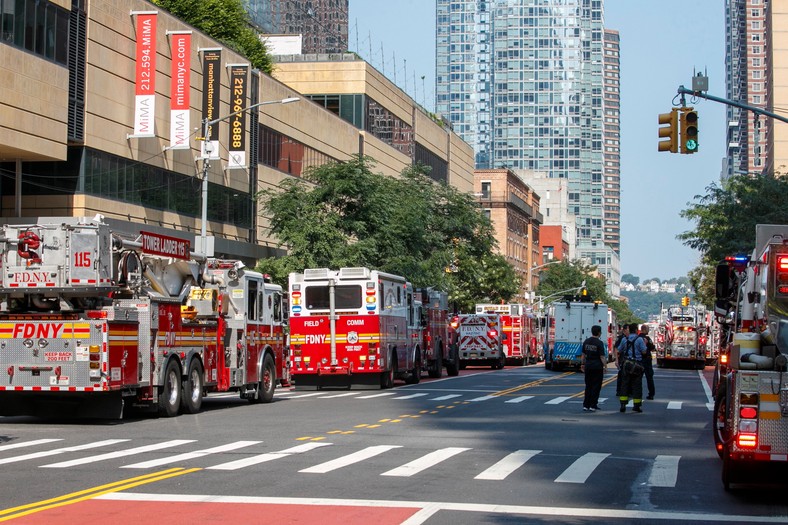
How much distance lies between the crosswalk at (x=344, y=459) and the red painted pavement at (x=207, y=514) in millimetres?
2666

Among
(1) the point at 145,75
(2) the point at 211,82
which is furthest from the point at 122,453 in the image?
(2) the point at 211,82

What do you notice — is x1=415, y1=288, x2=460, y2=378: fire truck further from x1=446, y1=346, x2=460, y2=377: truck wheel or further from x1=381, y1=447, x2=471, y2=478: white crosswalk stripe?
x1=381, y1=447, x2=471, y2=478: white crosswalk stripe

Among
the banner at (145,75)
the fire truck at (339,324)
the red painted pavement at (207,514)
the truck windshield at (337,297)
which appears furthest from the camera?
the banner at (145,75)

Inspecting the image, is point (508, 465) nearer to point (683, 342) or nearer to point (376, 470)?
point (376, 470)

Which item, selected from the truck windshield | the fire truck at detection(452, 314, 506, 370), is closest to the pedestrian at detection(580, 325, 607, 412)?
the truck windshield

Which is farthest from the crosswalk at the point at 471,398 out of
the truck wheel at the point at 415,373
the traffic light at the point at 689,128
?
the traffic light at the point at 689,128

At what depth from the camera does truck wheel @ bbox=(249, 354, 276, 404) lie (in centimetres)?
2870

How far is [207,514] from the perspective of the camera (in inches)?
430

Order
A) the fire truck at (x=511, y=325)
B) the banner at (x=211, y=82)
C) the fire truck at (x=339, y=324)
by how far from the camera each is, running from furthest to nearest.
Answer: the fire truck at (x=511, y=325) → the banner at (x=211, y=82) → the fire truck at (x=339, y=324)

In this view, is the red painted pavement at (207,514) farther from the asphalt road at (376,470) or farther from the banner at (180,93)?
the banner at (180,93)

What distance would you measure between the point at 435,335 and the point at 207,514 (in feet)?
110

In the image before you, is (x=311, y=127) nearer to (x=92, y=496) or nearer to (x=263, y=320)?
(x=263, y=320)

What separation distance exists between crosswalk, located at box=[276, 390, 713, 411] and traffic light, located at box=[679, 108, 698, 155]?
20.5 ft

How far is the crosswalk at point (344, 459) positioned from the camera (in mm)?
14406
